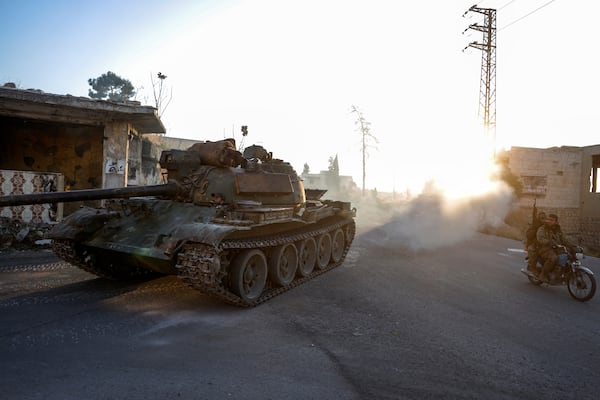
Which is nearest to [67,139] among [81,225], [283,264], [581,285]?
[81,225]

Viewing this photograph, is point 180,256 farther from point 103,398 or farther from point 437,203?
point 437,203

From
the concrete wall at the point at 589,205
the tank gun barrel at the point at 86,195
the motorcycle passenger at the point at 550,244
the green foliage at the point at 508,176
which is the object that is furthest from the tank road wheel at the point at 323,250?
the concrete wall at the point at 589,205

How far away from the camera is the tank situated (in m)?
5.89

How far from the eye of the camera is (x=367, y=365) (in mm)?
4340

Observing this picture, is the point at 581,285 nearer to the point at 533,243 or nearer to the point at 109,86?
the point at 533,243

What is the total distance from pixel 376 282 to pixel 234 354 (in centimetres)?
460

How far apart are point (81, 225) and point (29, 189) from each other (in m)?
A: 7.42

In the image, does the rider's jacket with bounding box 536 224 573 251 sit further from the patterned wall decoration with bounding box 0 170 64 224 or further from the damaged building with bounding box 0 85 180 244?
the patterned wall decoration with bounding box 0 170 64 224

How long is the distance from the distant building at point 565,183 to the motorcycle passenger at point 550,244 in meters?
18.4

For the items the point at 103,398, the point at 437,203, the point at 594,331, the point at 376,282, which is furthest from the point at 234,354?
the point at 437,203

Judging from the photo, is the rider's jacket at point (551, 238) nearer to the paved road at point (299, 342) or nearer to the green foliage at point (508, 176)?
the paved road at point (299, 342)

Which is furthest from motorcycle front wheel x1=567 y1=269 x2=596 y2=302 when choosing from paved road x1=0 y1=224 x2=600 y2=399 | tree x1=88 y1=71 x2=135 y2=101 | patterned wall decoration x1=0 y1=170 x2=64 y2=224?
tree x1=88 y1=71 x2=135 y2=101

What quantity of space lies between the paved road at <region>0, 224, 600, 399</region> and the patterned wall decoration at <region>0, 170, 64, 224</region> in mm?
4566

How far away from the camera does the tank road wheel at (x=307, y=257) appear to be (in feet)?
28.6
